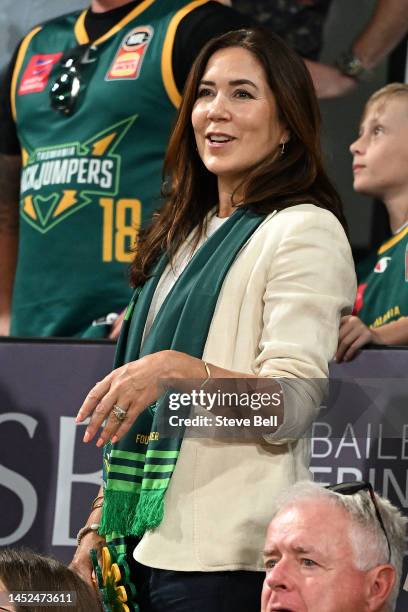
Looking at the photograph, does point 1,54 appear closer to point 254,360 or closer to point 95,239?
point 95,239

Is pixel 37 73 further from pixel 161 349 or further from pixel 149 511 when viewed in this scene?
pixel 149 511

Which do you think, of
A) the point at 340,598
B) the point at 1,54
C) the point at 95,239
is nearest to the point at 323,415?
the point at 340,598

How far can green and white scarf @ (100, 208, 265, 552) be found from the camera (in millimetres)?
2020

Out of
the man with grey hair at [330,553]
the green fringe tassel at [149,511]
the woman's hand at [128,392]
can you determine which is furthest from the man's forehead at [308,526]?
the woman's hand at [128,392]

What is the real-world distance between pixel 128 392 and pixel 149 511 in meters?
0.25

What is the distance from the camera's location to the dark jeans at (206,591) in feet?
6.41

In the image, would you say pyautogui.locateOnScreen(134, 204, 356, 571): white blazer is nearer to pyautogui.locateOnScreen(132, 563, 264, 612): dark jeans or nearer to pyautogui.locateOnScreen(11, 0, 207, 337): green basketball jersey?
pyautogui.locateOnScreen(132, 563, 264, 612): dark jeans

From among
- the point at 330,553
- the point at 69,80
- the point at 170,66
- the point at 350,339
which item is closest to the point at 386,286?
the point at 350,339

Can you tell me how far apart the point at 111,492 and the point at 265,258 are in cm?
48

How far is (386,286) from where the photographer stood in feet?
10.5

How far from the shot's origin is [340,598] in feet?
6.27

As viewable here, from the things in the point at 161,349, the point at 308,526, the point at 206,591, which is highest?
the point at 161,349

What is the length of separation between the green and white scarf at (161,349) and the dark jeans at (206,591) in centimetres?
10

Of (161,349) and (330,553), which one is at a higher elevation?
(161,349)
